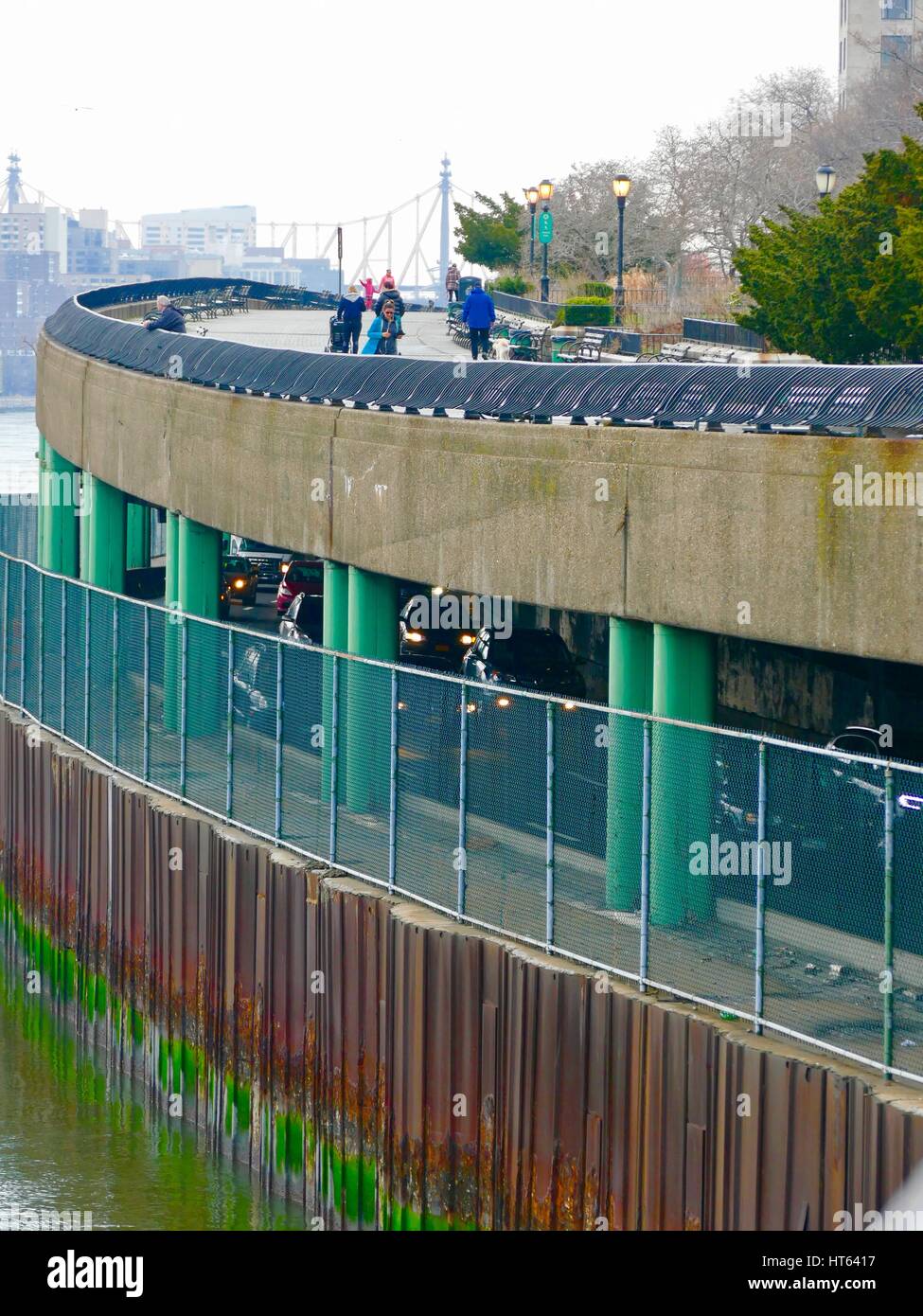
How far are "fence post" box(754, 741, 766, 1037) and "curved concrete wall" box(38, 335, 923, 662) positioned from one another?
1966 millimetres

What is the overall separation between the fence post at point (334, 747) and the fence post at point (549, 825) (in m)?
2.96

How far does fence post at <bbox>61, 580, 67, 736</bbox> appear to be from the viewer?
78.9 ft

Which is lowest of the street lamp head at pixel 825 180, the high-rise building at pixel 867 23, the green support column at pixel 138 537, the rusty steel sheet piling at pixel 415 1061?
the rusty steel sheet piling at pixel 415 1061

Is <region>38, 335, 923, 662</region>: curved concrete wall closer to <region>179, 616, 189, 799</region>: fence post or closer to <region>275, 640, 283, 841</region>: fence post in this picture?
<region>179, 616, 189, 799</region>: fence post

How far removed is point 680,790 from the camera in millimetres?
13078

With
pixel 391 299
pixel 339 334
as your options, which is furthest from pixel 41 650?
pixel 339 334

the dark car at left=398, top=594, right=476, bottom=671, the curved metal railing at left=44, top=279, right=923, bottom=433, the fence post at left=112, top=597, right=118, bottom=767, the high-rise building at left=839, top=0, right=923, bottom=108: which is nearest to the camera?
the curved metal railing at left=44, top=279, right=923, bottom=433

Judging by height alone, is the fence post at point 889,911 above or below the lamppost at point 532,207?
below

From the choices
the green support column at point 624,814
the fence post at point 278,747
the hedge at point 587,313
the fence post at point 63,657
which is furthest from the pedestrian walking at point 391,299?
the hedge at point 587,313

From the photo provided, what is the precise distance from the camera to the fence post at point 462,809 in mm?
14648

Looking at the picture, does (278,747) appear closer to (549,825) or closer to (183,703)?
(183,703)

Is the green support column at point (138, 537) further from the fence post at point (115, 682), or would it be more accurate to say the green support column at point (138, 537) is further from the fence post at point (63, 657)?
the fence post at point (115, 682)

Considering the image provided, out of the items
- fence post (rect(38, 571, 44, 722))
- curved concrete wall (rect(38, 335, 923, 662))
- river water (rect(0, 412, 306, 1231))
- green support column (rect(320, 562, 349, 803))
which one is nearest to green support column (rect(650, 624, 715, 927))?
curved concrete wall (rect(38, 335, 923, 662))

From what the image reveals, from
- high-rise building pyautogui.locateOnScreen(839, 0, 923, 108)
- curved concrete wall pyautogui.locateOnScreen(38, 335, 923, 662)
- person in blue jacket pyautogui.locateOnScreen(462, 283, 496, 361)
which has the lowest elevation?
curved concrete wall pyautogui.locateOnScreen(38, 335, 923, 662)
